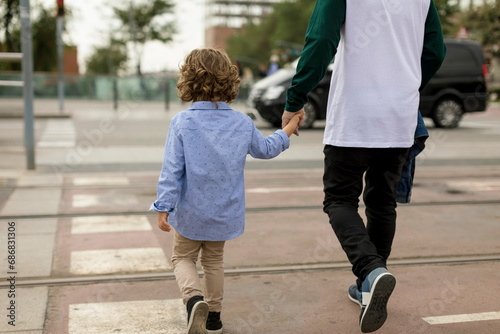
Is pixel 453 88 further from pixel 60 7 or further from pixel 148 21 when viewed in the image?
pixel 148 21

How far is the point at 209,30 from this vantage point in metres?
149

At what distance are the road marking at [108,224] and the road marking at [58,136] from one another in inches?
241

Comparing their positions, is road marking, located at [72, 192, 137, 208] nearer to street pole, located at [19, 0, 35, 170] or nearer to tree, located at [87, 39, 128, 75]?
street pole, located at [19, 0, 35, 170]

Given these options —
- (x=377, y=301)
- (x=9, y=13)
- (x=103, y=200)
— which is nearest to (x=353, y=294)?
(x=377, y=301)

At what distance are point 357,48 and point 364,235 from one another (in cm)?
86

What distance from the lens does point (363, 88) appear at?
295 centimetres

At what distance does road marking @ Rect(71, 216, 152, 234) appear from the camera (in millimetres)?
A: 5105

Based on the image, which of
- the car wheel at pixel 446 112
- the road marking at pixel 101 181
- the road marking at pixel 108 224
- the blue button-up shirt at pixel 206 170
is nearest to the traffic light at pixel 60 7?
the road marking at pixel 101 181

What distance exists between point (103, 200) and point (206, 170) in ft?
12.2

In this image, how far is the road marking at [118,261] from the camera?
13.4ft

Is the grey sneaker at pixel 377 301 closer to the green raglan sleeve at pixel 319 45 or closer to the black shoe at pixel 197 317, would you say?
the black shoe at pixel 197 317

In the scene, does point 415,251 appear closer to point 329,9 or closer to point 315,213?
point 315,213

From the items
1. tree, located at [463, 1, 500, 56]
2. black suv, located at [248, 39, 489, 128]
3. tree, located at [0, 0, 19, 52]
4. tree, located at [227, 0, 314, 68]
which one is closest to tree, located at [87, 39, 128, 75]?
tree, located at [227, 0, 314, 68]

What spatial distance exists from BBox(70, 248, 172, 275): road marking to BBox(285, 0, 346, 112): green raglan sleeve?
174 centimetres
